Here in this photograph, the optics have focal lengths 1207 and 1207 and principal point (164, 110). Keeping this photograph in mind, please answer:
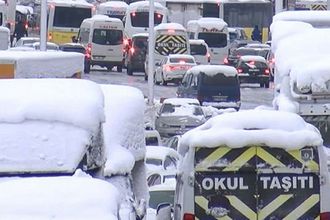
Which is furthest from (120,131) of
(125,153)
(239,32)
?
(239,32)

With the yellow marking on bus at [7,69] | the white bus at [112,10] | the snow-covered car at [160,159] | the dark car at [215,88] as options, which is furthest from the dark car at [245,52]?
the yellow marking on bus at [7,69]

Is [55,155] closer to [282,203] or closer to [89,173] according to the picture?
[89,173]

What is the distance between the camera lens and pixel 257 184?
9.10 m

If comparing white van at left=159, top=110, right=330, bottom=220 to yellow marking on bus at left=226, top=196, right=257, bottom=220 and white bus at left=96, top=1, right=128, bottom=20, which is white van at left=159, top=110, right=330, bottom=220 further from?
white bus at left=96, top=1, right=128, bottom=20

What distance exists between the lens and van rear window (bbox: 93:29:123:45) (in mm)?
51031

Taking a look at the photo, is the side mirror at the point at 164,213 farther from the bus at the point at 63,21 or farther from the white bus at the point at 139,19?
the bus at the point at 63,21

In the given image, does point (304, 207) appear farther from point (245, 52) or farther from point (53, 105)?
point (245, 52)

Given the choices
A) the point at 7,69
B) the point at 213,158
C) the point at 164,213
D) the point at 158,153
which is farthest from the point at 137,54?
the point at 213,158

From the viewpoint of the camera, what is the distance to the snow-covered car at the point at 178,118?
2758 cm

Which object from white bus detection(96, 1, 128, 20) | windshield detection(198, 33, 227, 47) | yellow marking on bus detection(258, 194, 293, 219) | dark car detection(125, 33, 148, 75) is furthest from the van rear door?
white bus detection(96, 1, 128, 20)

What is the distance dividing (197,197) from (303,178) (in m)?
Answer: 0.81

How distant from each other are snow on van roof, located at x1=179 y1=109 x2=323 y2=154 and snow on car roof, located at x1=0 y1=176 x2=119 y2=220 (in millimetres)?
2706

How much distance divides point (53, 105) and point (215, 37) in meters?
46.2

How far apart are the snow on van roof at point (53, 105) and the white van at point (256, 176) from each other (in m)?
0.93
